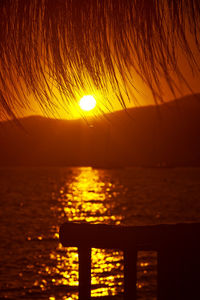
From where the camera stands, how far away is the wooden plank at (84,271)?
7.78 feet

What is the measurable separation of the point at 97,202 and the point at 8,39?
3804 inches

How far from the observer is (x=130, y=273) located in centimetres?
234

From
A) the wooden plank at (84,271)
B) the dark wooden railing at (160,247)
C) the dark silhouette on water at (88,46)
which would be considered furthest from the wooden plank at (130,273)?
the dark silhouette on water at (88,46)

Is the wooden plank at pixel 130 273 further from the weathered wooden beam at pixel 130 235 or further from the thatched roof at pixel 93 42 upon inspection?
the thatched roof at pixel 93 42

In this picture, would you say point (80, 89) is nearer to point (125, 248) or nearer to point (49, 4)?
point (49, 4)

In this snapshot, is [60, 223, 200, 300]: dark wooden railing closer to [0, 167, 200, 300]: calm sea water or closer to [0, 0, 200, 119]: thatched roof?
[0, 0, 200, 119]: thatched roof

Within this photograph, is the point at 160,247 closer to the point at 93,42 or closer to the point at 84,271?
the point at 84,271

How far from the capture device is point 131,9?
1607 mm

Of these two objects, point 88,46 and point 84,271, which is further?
point 84,271

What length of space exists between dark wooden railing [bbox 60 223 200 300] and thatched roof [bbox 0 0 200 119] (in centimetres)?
80

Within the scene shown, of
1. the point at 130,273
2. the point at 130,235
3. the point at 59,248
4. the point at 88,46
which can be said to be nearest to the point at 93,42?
the point at 88,46

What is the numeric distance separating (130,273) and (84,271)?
0.77 ft

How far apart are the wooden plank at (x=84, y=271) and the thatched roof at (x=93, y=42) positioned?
894 millimetres

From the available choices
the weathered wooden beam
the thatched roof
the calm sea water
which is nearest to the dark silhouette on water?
the thatched roof
